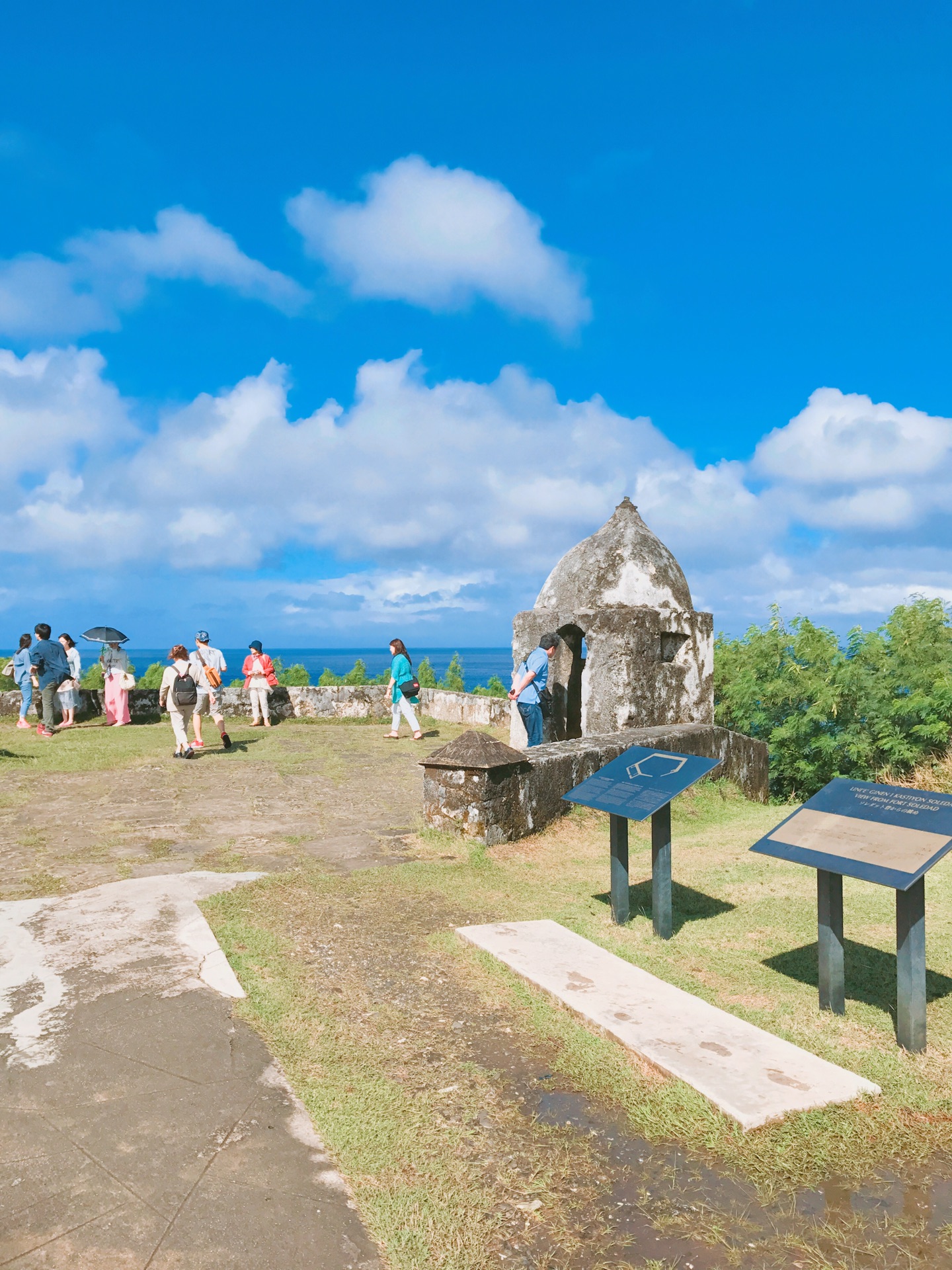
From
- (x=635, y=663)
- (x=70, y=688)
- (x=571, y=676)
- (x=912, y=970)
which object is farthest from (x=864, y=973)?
(x=70, y=688)

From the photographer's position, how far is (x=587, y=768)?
7.95 m

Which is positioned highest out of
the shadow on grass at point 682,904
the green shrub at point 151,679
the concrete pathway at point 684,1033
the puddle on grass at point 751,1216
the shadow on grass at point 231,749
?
the green shrub at point 151,679

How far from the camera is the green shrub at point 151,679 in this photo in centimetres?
1746

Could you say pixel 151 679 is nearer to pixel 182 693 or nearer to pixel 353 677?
pixel 353 677

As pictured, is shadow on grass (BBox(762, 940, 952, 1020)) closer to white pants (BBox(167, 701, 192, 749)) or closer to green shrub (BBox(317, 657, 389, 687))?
white pants (BBox(167, 701, 192, 749))

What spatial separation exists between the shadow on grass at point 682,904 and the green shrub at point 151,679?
12287 mm

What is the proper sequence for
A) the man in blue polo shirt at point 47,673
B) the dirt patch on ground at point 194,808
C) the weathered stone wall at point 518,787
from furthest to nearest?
the man in blue polo shirt at point 47,673, the weathered stone wall at point 518,787, the dirt patch on ground at point 194,808

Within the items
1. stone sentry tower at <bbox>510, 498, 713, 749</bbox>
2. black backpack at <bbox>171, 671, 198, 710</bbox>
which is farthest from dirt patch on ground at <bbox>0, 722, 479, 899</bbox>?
stone sentry tower at <bbox>510, 498, 713, 749</bbox>

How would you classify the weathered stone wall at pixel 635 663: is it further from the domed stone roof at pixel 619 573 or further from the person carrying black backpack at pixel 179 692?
the person carrying black backpack at pixel 179 692

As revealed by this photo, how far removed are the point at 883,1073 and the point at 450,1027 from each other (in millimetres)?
1716

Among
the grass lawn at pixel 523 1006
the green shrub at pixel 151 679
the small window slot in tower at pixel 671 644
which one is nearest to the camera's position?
the grass lawn at pixel 523 1006

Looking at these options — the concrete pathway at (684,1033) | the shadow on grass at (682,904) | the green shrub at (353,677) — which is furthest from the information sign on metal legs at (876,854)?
the green shrub at (353,677)

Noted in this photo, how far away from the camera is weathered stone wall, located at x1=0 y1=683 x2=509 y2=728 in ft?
52.4

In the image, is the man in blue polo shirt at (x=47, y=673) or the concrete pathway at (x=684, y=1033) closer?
the concrete pathway at (x=684, y=1033)
